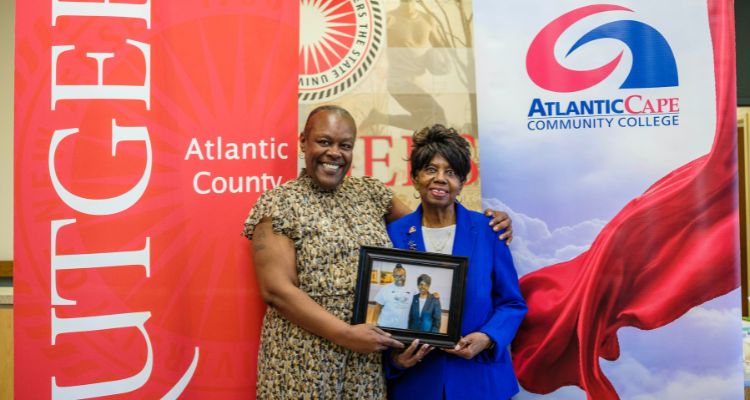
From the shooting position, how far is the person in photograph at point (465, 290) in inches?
80.5

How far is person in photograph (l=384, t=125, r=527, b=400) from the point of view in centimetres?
204

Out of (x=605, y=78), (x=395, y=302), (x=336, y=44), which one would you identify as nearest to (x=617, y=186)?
(x=605, y=78)

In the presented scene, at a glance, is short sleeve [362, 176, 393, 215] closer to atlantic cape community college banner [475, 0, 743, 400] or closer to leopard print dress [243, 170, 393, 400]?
leopard print dress [243, 170, 393, 400]

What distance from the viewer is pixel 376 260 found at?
1.98 metres

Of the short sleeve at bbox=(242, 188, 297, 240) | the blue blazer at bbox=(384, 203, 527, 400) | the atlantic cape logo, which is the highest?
the atlantic cape logo

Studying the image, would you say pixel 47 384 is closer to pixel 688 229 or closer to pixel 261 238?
pixel 261 238

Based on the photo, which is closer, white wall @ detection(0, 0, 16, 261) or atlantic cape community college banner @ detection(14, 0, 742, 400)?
atlantic cape community college banner @ detection(14, 0, 742, 400)

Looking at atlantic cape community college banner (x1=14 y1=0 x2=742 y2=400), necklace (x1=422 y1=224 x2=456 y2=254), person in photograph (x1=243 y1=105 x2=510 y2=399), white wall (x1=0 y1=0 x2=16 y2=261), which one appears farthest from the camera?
white wall (x1=0 y1=0 x2=16 y2=261)

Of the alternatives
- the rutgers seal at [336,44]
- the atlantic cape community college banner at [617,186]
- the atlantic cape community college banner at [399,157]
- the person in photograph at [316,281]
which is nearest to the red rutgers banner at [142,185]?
the atlantic cape community college banner at [399,157]

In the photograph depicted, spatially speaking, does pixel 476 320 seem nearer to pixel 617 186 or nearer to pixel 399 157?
pixel 399 157

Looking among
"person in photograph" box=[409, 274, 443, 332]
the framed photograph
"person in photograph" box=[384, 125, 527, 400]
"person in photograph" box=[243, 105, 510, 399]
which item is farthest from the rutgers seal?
"person in photograph" box=[409, 274, 443, 332]

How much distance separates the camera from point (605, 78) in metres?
2.50

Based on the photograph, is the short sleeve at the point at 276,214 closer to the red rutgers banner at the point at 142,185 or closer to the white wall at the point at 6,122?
the red rutgers banner at the point at 142,185

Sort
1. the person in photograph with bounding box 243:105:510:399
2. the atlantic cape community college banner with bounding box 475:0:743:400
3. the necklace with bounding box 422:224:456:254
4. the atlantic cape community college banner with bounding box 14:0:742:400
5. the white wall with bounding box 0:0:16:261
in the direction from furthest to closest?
1. the white wall with bounding box 0:0:16:261
2. the atlantic cape community college banner with bounding box 475:0:743:400
3. the atlantic cape community college banner with bounding box 14:0:742:400
4. the necklace with bounding box 422:224:456:254
5. the person in photograph with bounding box 243:105:510:399
